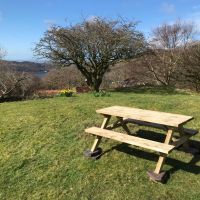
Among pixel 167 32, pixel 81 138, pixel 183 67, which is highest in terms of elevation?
pixel 167 32

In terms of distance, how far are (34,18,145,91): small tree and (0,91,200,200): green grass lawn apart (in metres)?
7.05

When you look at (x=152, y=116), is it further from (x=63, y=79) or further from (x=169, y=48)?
(x=63, y=79)

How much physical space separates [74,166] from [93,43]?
9.22m

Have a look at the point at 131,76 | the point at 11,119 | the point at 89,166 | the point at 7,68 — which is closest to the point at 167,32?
the point at 131,76

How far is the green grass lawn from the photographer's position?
4.31 metres

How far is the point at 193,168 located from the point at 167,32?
19.0 m

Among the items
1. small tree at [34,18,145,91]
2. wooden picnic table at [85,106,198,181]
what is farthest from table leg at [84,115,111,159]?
small tree at [34,18,145,91]

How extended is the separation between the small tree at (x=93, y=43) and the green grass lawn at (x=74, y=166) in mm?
7046

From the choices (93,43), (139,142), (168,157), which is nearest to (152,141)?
(139,142)

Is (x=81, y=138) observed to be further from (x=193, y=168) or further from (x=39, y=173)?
(x=193, y=168)

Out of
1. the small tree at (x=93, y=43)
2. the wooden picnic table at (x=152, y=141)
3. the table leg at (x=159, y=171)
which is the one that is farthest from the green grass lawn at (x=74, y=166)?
the small tree at (x=93, y=43)

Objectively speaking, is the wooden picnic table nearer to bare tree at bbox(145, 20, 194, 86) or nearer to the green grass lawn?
the green grass lawn

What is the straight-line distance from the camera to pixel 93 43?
13.4 m

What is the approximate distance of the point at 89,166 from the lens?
4.98m
